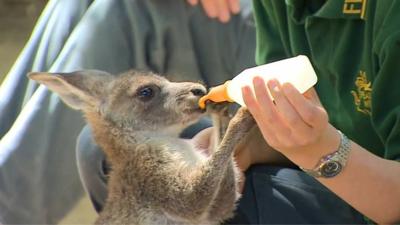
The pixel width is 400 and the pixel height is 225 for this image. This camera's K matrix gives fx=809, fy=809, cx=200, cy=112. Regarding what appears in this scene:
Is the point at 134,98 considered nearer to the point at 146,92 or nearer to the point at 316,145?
the point at 146,92

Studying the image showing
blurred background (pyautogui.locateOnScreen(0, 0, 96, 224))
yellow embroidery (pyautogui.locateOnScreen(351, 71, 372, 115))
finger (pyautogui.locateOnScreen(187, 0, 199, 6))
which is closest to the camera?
yellow embroidery (pyautogui.locateOnScreen(351, 71, 372, 115))

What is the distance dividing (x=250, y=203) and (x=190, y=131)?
19 centimetres

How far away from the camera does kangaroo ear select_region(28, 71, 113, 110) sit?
126cm

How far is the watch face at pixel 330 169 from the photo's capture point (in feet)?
3.53

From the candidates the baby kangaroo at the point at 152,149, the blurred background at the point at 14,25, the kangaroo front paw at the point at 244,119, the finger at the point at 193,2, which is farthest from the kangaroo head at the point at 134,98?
the blurred background at the point at 14,25

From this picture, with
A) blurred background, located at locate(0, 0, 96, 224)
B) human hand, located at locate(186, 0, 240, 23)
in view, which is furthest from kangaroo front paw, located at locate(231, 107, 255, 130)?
blurred background, located at locate(0, 0, 96, 224)

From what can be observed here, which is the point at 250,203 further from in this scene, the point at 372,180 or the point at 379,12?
the point at 379,12

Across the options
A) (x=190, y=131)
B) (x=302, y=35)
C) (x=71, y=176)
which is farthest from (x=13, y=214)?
(x=302, y=35)

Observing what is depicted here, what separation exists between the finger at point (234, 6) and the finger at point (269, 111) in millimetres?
580

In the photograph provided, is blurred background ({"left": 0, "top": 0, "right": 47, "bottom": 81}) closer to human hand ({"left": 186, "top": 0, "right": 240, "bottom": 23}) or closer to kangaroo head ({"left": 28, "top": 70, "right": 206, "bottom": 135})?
human hand ({"left": 186, "top": 0, "right": 240, "bottom": 23})

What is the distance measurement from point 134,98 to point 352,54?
1.17 ft

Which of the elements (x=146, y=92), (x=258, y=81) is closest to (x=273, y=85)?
(x=258, y=81)

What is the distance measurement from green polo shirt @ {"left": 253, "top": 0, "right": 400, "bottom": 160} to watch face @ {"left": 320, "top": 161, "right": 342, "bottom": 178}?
0.34 ft

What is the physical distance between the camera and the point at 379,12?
1112 millimetres
